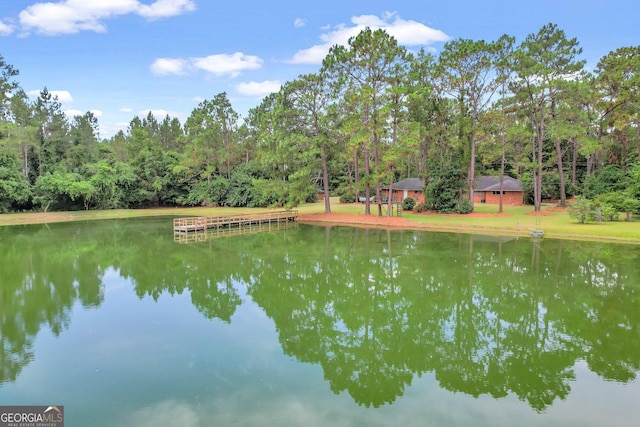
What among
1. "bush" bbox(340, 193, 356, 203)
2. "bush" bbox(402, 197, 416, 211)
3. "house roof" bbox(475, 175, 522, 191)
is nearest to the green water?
"bush" bbox(402, 197, 416, 211)

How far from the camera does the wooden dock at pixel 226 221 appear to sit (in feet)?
96.4

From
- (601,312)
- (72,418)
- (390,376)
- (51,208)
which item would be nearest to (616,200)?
(601,312)

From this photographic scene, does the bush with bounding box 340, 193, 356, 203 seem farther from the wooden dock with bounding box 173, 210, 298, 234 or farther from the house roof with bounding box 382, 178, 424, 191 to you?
the wooden dock with bounding box 173, 210, 298, 234

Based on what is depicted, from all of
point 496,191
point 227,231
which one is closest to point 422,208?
point 496,191

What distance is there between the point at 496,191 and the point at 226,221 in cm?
2966

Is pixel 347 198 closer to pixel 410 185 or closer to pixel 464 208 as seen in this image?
pixel 410 185

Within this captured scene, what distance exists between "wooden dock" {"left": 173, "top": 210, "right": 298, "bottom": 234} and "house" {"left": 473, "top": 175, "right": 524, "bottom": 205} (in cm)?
2151

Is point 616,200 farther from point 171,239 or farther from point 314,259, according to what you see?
point 171,239

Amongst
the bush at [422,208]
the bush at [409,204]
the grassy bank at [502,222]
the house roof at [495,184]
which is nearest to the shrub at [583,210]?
the grassy bank at [502,222]

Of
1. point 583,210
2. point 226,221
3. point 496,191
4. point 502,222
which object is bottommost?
point 502,222

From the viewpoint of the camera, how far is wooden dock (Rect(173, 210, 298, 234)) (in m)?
29.4

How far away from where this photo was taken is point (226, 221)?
32.2 m

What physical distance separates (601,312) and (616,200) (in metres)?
20.2

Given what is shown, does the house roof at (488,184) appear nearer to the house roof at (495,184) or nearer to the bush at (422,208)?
the house roof at (495,184)
